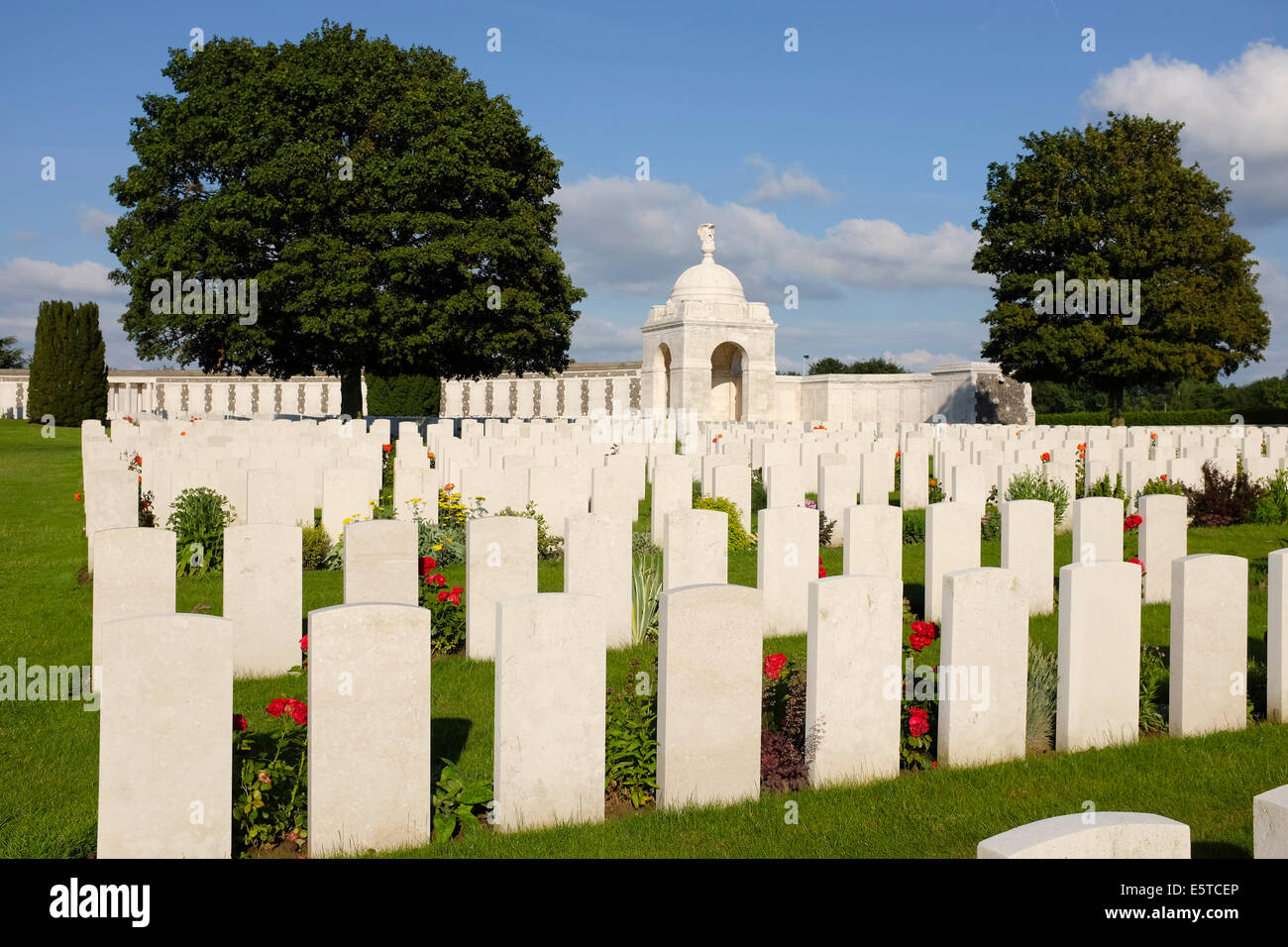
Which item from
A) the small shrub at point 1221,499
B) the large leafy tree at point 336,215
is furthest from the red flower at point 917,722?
the large leafy tree at point 336,215

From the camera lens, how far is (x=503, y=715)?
14.3ft

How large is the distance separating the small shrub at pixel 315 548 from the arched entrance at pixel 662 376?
31.3 m

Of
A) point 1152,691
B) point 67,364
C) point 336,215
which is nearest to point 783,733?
point 1152,691

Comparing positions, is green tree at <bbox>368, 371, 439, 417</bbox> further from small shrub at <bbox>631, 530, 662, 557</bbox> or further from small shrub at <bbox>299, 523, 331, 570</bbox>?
small shrub at <bbox>299, 523, 331, 570</bbox>

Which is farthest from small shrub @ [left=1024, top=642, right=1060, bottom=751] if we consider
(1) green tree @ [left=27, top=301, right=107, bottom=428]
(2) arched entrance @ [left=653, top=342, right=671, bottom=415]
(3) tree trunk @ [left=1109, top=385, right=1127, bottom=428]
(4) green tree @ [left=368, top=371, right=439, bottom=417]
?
(4) green tree @ [left=368, top=371, right=439, bottom=417]

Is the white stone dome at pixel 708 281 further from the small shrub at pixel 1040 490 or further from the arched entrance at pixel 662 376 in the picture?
the small shrub at pixel 1040 490

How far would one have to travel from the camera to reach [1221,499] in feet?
43.1

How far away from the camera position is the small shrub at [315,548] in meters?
10.1

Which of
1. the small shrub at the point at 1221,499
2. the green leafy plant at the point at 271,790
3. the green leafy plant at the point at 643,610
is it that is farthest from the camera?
the small shrub at the point at 1221,499

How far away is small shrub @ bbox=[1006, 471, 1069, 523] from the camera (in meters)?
12.4
